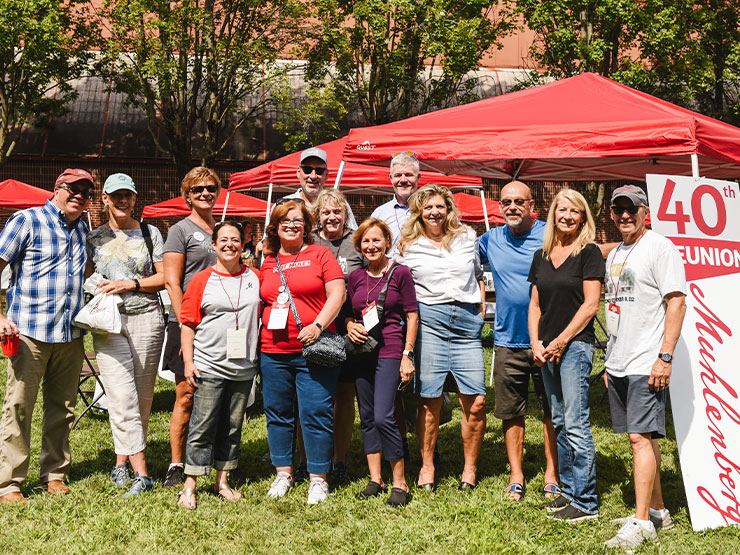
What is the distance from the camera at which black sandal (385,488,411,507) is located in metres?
Answer: 4.20

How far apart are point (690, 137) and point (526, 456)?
9.08ft

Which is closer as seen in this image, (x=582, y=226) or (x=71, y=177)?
(x=582, y=226)

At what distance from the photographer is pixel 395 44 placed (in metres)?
19.0

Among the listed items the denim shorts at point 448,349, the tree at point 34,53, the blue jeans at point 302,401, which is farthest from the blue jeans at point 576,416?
the tree at point 34,53

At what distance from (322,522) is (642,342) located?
2.15 m

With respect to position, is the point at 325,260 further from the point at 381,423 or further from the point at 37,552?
the point at 37,552

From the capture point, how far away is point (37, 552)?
3.61 metres

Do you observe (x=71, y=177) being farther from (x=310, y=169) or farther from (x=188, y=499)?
(x=188, y=499)

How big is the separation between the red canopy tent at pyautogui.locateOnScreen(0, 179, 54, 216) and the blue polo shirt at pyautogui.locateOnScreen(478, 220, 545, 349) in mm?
10042

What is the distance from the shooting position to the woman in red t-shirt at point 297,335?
4195 mm

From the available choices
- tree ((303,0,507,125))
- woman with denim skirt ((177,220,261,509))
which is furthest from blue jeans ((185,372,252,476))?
tree ((303,0,507,125))

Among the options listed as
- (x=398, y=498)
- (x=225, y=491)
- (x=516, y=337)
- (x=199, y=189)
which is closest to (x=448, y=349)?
(x=516, y=337)

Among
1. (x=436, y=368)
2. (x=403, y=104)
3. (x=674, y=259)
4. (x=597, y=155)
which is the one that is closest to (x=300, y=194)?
(x=436, y=368)

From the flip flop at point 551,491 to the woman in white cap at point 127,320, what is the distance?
2.67 m
